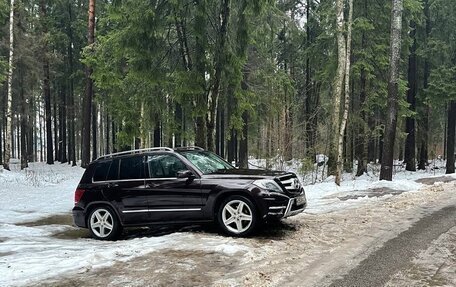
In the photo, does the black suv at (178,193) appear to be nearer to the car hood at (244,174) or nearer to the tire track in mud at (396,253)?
the car hood at (244,174)

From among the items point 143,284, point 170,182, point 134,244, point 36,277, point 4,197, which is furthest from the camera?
point 4,197

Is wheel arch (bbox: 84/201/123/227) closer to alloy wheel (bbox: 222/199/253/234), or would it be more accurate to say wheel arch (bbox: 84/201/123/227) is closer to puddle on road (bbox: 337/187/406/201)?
alloy wheel (bbox: 222/199/253/234)

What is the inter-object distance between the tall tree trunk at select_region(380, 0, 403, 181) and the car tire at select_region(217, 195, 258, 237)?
10.2m

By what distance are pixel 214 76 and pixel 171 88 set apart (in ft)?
6.56

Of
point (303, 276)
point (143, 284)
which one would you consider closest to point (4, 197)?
point (143, 284)

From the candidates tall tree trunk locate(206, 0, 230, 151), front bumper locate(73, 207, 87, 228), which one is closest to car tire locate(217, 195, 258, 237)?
front bumper locate(73, 207, 87, 228)

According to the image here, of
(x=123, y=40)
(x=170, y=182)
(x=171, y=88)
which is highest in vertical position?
(x=123, y=40)

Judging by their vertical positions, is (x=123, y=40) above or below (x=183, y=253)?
above

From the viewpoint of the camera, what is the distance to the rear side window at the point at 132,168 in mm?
8594

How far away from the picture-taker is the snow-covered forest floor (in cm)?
553

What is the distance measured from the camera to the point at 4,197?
14.8 m

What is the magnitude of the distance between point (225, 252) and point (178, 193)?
1.90 m

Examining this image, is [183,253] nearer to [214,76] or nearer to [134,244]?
[134,244]

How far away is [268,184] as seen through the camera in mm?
7641
